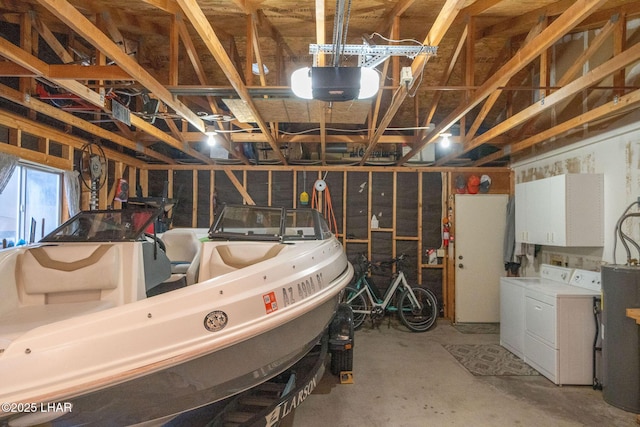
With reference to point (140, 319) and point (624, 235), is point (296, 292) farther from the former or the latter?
point (624, 235)

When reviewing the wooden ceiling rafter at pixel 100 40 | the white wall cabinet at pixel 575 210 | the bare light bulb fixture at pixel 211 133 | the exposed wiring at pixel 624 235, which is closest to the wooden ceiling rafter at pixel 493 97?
the white wall cabinet at pixel 575 210

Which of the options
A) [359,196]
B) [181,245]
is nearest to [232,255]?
[181,245]

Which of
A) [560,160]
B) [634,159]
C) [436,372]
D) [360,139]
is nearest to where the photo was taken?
[634,159]

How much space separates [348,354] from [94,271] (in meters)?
2.22

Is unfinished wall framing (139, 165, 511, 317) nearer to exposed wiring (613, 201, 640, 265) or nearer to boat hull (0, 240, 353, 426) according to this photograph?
exposed wiring (613, 201, 640, 265)

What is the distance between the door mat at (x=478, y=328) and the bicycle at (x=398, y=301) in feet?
1.55

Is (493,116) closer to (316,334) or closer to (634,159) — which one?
(634,159)

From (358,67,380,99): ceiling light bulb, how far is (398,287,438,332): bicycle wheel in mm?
3186

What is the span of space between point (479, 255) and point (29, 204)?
590 cm

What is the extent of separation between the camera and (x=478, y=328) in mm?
4758

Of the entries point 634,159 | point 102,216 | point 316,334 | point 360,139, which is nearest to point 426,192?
point 360,139

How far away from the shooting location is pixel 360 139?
4336mm

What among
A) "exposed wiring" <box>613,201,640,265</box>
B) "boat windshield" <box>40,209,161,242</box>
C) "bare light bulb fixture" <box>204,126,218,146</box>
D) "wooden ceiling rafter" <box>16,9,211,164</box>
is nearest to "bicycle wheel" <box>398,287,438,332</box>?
"exposed wiring" <box>613,201,640,265</box>

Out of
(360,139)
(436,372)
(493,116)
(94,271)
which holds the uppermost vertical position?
(493,116)
